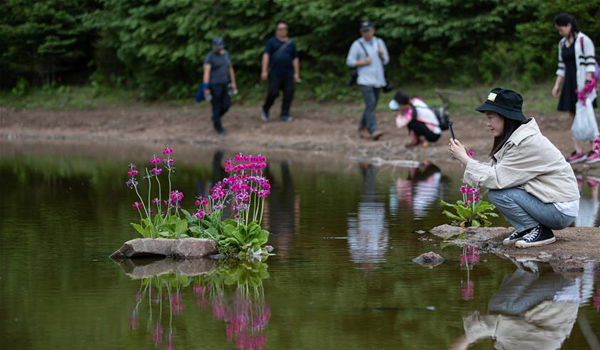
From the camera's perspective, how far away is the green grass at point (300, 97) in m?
23.0

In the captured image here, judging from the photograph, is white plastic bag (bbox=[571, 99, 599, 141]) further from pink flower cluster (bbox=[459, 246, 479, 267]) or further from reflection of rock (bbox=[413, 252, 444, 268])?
reflection of rock (bbox=[413, 252, 444, 268])

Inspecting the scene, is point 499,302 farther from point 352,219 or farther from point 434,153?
point 434,153

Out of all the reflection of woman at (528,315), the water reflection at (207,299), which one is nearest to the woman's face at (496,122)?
the reflection of woman at (528,315)

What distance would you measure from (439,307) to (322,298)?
2.73 ft

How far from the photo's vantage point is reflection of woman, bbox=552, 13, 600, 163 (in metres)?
16.0

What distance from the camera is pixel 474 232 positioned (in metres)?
10.5

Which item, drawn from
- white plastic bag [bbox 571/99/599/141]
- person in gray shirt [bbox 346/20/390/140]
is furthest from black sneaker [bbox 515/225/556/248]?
person in gray shirt [bbox 346/20/390/140]

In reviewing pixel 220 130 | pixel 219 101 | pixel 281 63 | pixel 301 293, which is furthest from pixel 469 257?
pixel 220 130

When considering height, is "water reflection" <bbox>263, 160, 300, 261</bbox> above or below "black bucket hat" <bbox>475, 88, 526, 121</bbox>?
below

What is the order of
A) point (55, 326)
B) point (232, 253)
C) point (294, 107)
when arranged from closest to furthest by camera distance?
1. point (55, 326)
2. point (232, 253)
3. point (294, 107)

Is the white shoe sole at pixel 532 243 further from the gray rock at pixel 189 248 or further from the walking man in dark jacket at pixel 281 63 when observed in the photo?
the walking man in dark jacket at pixel 281 63

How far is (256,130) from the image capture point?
2416 centimetres

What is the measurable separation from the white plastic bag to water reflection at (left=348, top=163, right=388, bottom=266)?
381 centimetres

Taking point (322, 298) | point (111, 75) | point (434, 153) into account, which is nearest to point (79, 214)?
point (322, 298)
